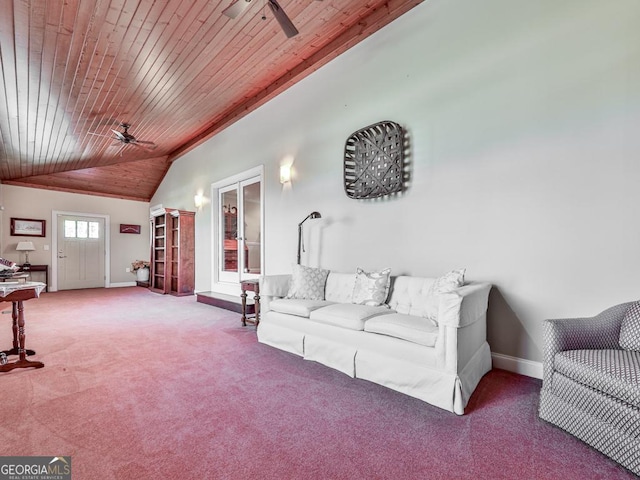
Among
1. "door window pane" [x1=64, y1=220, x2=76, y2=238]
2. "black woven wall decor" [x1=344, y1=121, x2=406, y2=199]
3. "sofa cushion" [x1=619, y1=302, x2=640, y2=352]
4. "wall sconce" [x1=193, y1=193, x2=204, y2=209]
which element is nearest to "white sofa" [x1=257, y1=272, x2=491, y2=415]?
"sofa cushion" [x1=619, y1=302, x2=640, y2=352]

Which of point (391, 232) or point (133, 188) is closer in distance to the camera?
point (391, 232)

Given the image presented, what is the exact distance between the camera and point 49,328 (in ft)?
13.3

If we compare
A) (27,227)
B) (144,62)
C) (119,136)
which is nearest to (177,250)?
(119,136)

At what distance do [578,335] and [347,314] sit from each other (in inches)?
60.5

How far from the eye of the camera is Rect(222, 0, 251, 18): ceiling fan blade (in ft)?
7.54

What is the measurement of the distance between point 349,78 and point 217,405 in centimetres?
372

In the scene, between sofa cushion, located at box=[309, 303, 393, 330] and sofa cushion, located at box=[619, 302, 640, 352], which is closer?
sofa cushion, located at box=[619, 302, 640, 352]

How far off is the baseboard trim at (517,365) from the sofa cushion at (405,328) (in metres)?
0.86

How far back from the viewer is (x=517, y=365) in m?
2.54

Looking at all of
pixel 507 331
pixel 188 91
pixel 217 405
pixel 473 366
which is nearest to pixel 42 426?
pixel 217 405

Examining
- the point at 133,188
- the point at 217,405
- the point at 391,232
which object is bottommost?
the point at 217,405

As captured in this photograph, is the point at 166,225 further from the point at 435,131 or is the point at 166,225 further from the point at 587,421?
the point at 587,421

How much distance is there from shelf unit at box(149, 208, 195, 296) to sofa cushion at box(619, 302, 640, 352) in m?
7.00

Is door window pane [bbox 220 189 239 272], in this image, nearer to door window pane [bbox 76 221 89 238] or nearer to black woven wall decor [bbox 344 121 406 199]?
black woven wall decor [bbox 344 121 406 199]
